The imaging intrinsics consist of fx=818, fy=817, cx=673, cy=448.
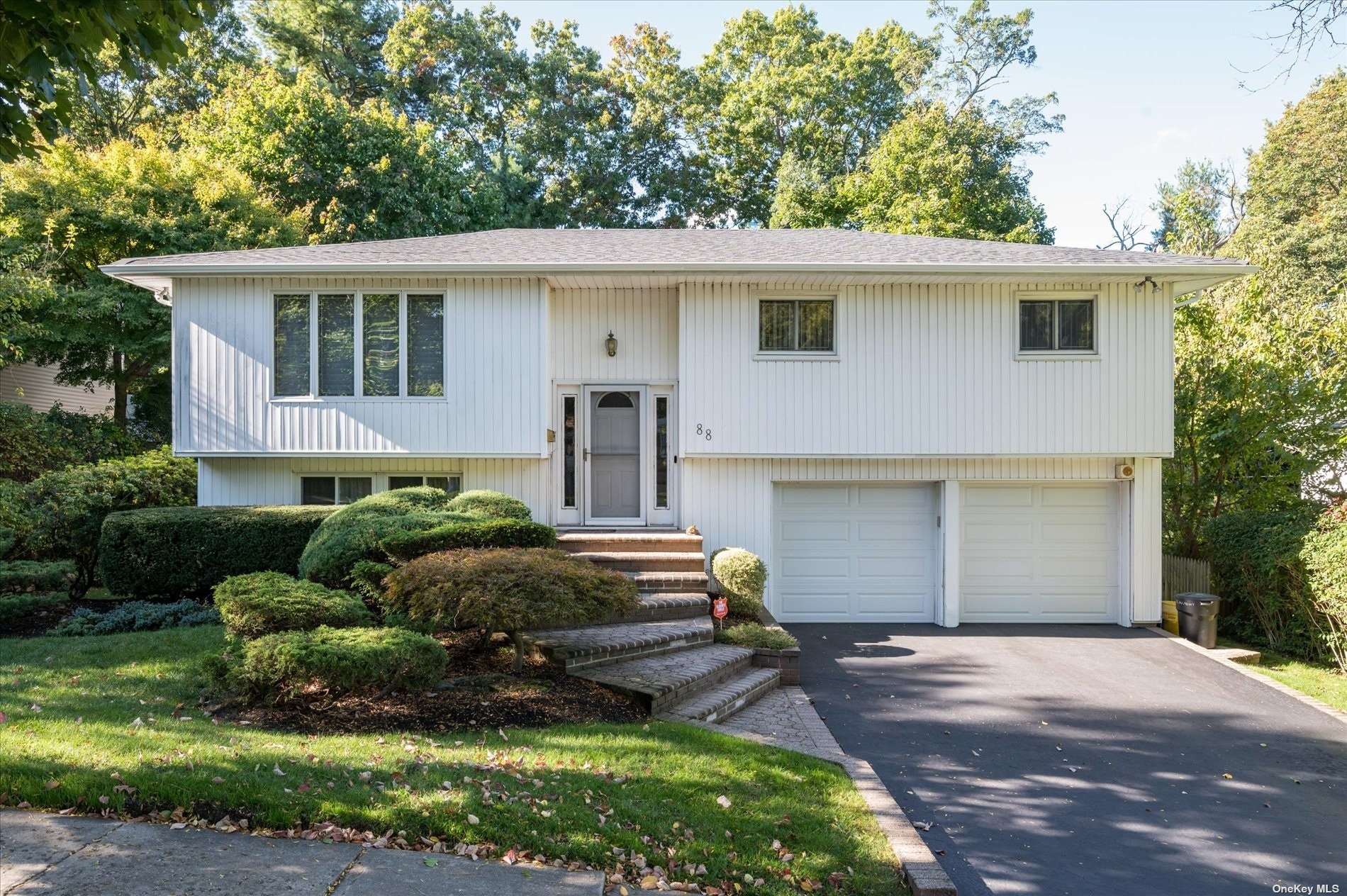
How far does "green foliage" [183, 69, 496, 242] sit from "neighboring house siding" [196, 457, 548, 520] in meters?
10.9

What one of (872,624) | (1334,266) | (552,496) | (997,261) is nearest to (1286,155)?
(1334,266)

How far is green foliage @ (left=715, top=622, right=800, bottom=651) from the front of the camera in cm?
901

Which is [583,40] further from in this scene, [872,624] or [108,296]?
[872,624]

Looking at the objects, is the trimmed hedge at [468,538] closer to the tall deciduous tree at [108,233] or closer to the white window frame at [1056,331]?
the white window frame at [1056,331]

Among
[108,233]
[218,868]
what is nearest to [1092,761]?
[218,868]

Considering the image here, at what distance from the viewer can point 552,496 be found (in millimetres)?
12000

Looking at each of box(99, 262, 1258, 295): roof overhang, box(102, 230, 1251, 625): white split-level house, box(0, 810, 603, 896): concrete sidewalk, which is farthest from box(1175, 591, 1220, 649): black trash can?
box(0, 810, 603, 896): concrete sidewalk

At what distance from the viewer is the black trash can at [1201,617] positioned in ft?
35.0

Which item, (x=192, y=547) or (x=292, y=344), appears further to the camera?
(x=292, y=344)

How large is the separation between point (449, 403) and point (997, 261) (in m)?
7.66

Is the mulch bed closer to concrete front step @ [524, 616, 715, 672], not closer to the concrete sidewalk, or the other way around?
concrete front step @ [524, 616, 715, 672]

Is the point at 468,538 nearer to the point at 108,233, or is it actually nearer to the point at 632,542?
the point at 632,542

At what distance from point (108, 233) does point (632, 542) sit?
13460mm

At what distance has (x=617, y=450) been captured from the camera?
12.2 meters
